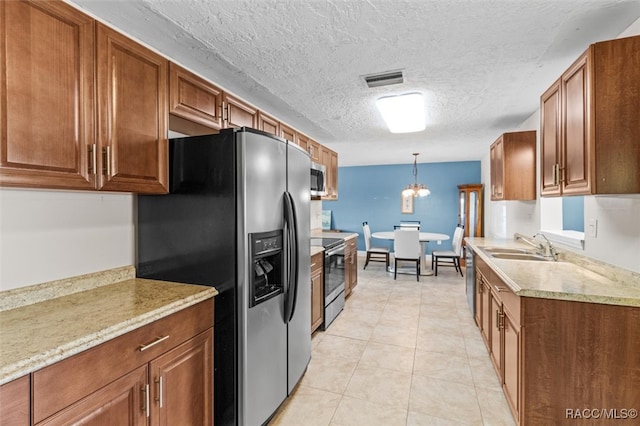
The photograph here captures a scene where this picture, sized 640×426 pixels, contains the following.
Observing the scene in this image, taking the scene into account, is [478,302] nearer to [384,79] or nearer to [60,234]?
[384,79]

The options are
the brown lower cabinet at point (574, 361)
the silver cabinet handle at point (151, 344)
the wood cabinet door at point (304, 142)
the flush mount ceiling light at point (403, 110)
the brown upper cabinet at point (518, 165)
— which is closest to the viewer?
the silver cabinet handle at point (151, 344)

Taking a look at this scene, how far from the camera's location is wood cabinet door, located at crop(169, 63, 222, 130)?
176 centimetres

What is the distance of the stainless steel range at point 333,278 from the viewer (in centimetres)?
322

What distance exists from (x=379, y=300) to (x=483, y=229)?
343 centimetres

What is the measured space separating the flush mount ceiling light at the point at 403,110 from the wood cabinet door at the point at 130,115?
6.21ft

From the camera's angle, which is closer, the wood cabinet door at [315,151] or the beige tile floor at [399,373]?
the beige tile floor at [399,373]

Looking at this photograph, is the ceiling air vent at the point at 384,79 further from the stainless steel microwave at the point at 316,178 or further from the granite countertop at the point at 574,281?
the granite countertop at the point at 574,281

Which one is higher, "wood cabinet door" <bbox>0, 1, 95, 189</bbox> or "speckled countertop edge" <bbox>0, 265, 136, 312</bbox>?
"wood cabinet door" <bbox>0, 1, 95, 189</bbox>

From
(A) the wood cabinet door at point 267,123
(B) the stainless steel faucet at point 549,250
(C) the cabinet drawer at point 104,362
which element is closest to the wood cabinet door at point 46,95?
(C) the cabinet drawer at point 104,362

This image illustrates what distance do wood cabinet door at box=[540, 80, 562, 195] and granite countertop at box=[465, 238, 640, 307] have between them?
534 millimetres

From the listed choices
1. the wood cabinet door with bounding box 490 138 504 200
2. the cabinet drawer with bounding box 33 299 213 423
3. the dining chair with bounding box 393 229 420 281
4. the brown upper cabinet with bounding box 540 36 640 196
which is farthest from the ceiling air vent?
the dining chair with bounding box 393 229 420 281

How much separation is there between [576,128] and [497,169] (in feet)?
6.61

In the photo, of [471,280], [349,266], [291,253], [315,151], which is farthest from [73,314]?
[471,280]

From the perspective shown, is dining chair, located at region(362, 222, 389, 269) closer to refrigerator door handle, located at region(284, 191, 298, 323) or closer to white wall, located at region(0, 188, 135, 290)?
refrigerator door handle, located at region(284, 191, 298, 323)
